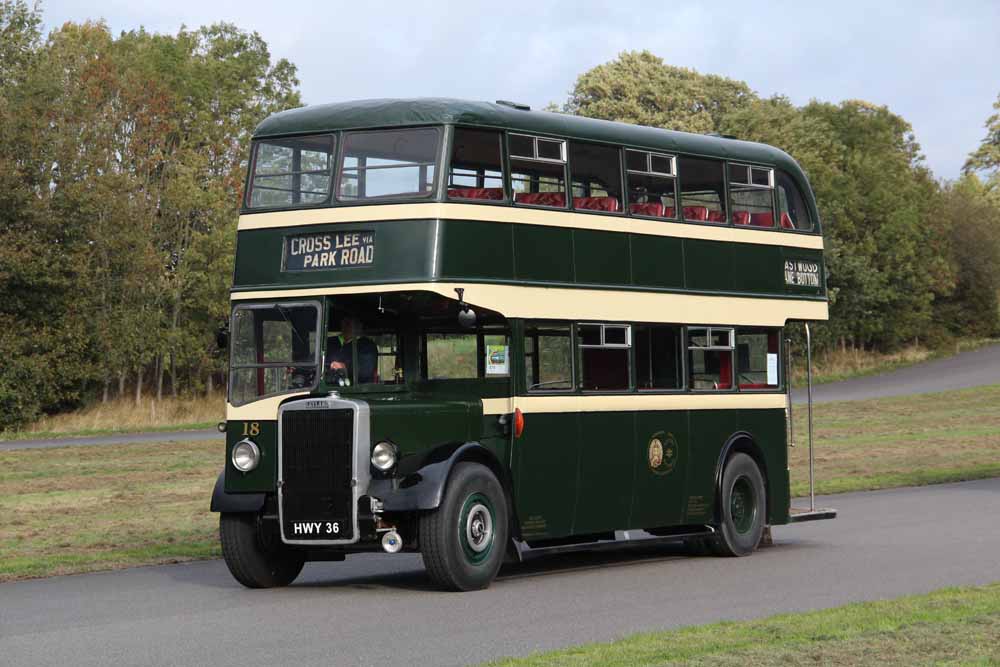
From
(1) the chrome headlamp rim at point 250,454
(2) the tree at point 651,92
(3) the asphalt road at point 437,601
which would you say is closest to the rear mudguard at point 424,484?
(3) the asphalt road at point 437,601

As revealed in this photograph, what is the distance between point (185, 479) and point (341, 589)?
44.3 feet

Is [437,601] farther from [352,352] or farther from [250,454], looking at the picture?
[352,352]

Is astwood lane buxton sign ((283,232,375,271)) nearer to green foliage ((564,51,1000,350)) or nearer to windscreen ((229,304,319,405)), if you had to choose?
windscreen ((229,304,319,405))

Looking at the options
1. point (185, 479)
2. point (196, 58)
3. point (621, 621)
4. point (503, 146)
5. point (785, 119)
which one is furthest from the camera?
point (785, 119)

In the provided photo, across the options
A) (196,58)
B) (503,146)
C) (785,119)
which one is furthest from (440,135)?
(785,119)

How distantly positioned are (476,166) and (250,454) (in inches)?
126

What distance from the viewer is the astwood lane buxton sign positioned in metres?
14.0

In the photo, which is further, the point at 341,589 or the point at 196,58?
the point at 196,58

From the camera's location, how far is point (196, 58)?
186ft

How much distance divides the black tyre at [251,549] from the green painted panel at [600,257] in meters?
3.79

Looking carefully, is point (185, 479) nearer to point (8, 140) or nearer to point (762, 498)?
point (762, 498)

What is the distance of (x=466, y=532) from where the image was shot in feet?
44.5

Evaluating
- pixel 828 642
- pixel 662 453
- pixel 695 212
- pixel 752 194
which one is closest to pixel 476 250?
pixel 662 453

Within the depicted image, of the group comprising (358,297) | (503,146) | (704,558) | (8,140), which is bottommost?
(704,558)
